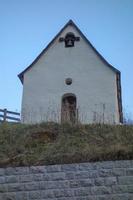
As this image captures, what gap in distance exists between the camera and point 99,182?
32.4 ft

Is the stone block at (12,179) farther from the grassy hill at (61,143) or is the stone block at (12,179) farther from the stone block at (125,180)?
the stone block at (125,180)

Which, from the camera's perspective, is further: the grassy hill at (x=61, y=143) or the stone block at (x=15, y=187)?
the grassy hill at (x=61, y=143)

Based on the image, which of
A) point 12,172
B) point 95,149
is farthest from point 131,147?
point 12,172

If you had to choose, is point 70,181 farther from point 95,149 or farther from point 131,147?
point 131,147

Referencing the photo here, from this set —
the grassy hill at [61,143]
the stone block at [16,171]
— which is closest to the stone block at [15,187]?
the stone block at [16,171]

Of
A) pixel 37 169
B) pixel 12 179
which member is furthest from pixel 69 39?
pixel 12 179

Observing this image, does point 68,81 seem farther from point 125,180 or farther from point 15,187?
point 125,180

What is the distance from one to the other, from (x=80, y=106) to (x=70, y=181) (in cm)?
959

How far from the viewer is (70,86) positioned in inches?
795

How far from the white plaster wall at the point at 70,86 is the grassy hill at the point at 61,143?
5654 millimetres

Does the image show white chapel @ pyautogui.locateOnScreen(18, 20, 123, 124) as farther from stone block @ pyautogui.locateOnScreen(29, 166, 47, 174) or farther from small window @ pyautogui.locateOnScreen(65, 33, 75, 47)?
stone block @ pyautogui.locateOnScreen(29, 166, 47, 174)

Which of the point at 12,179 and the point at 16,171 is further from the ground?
the point at 16,171

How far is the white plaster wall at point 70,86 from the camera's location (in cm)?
1916

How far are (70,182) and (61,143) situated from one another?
1.75 metres
